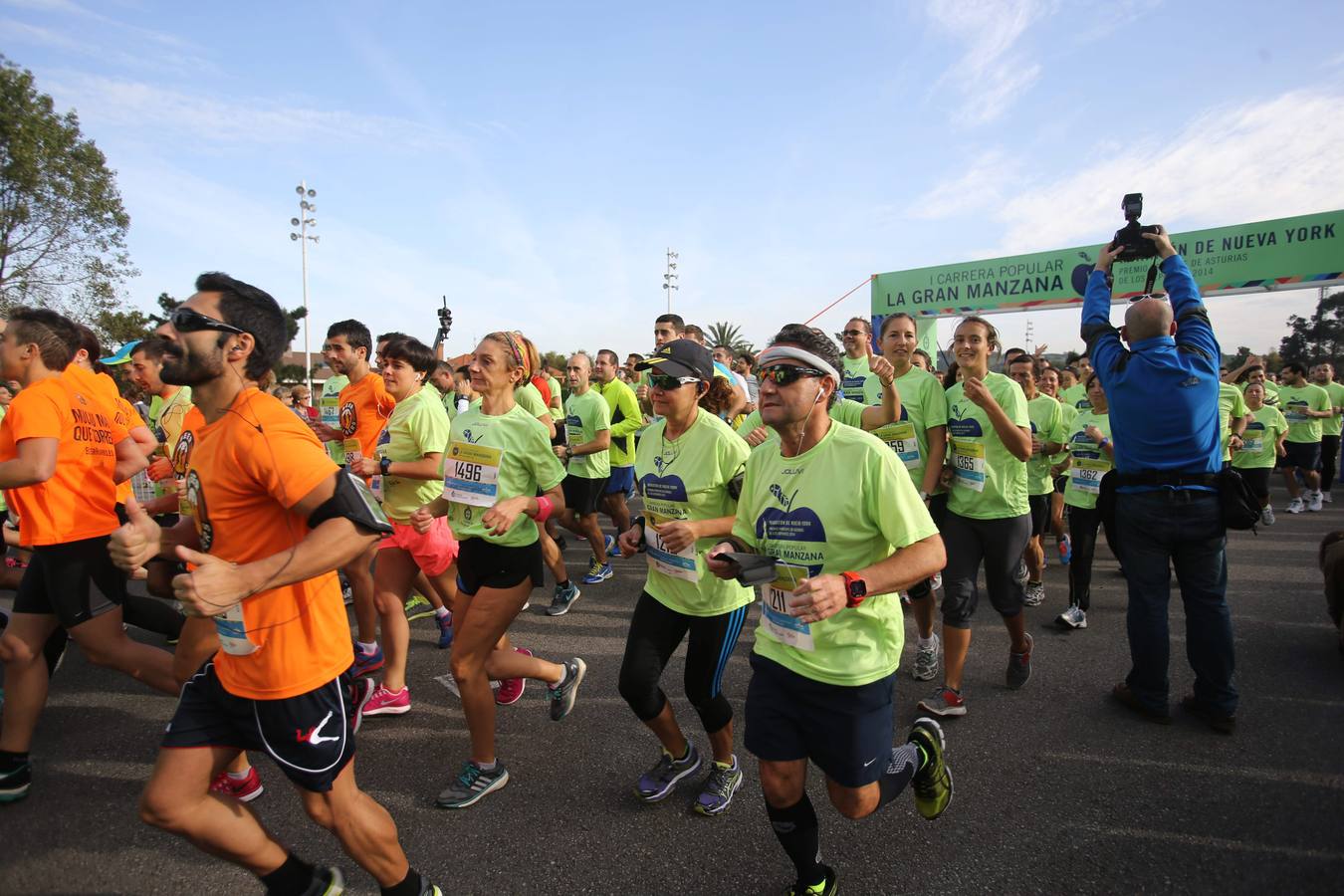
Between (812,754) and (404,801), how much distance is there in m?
2.03

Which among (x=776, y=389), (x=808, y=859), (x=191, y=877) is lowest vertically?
(x=191, y=877)

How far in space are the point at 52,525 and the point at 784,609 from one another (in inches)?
142

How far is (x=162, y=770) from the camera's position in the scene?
77.6 inches

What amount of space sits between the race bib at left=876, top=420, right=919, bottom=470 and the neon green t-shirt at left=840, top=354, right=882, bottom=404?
65 cm

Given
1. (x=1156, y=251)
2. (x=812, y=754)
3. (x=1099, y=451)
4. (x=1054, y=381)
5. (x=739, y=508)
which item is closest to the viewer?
(x=812, y=754)

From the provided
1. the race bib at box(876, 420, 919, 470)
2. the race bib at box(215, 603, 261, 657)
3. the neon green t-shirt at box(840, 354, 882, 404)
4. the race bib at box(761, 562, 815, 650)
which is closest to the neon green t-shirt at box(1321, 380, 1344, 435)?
the neon green t-shirt at box(840, 354, 882, 404)

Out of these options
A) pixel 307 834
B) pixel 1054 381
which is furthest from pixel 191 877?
pixel 1054 381

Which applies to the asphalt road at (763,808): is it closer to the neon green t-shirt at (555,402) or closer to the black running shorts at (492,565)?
the black running shorts at (492,565)

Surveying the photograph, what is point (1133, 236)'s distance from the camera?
385cm

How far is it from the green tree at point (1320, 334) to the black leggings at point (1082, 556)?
1519 inches

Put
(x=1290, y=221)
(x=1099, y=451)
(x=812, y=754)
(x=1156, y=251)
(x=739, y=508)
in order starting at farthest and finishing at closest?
(x=1290, y=221) < (x=1099, y=451) < (x=1156, y=251) < (x=739, y=508) < (x=812, y=754)

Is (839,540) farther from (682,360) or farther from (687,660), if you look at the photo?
(682,360)

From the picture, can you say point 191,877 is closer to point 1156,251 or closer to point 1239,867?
point 1239,867

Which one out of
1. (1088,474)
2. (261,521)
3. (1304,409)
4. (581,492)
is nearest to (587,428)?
(581,492)
